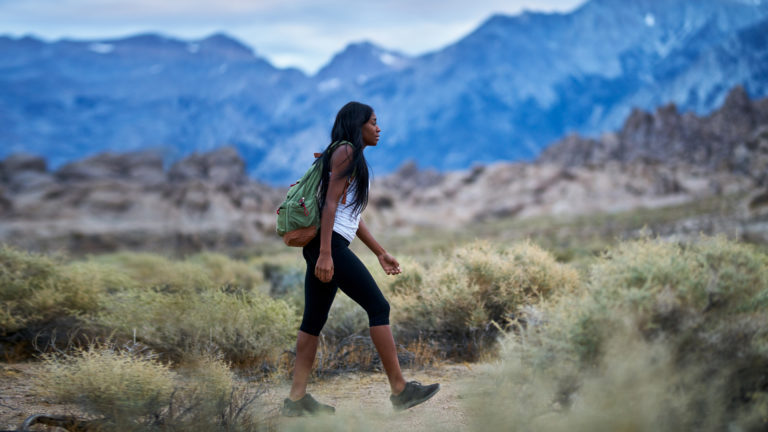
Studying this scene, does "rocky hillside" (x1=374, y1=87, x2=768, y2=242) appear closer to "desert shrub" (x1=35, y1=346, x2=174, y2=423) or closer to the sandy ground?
the sandy ground

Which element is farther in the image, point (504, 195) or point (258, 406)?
point (504, 195)

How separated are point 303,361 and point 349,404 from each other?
1.93 ft

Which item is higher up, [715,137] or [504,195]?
[715,137]

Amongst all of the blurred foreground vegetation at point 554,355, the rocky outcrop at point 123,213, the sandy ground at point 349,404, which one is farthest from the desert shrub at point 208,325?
the rocky outcrop at point 123,213

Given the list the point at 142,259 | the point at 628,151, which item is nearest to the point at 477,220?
the point at 628,151

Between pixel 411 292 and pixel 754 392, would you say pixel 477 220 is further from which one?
pixel 754 392

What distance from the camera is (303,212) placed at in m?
4.04

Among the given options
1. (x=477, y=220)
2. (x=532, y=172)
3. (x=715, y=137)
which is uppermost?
(x=715, y=137)

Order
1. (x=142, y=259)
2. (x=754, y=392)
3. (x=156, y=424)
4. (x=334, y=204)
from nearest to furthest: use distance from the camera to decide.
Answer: (x=754, y=392), (x=156, y=424), (x=334, y=204), (x=142, y=259)

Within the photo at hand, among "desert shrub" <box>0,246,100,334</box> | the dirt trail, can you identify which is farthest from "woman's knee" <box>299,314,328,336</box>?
"desert shrub" <box>0,246,100,334</box>

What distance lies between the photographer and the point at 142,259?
1590cm

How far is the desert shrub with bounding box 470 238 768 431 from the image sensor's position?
2.93 metres

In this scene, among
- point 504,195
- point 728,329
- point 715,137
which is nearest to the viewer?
point 728,329

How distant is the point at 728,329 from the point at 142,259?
1515 centimetres
